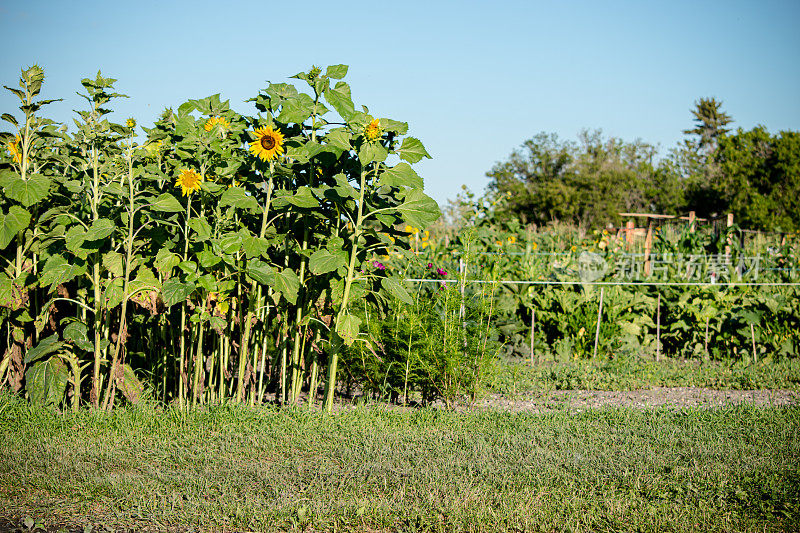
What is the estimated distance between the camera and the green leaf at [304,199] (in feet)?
13.0

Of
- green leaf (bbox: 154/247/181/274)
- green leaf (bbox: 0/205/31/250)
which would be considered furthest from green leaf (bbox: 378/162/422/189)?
green leaf (bbox: 0/205/31/250)

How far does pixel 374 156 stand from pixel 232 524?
2.09 metres

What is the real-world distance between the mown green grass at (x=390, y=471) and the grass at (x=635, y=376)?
4.59 feet

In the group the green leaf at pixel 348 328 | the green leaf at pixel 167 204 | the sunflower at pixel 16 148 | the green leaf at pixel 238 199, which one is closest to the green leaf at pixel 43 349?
the green leaf at pixel 167 204

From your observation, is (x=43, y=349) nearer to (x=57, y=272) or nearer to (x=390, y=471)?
(x=57, y=272)

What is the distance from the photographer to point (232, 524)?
2.90 m

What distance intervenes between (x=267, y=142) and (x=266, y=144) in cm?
1

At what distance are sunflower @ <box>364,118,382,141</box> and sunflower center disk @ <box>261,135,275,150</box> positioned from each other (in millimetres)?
566

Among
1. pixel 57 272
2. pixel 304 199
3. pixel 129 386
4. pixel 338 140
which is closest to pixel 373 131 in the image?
pixel 338 140

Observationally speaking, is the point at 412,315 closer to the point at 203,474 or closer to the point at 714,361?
the point at 203,474

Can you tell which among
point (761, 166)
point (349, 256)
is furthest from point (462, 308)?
→ point (761, 166)

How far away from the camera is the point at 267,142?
13.3 feet

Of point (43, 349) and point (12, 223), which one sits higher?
point (12, 223)

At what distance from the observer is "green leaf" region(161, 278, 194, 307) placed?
12.6 ft
